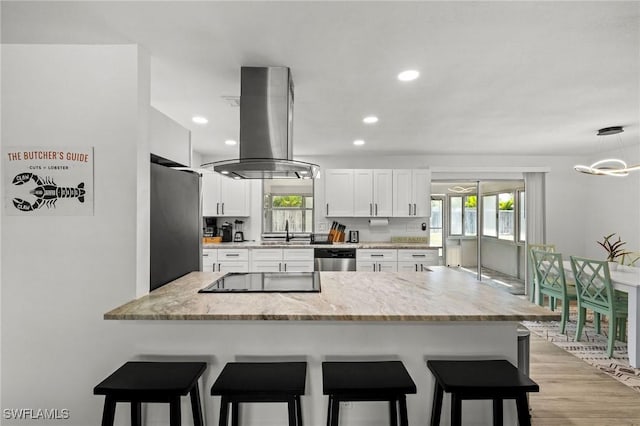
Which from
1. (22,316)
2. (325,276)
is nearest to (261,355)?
(325,276)

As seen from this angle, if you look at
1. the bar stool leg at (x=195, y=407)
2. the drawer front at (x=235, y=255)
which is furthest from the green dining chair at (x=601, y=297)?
the drawer front at (x=235, y=255)

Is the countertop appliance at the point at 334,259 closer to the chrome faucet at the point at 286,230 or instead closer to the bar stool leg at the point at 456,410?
the chrome faucet at the point at 286,230

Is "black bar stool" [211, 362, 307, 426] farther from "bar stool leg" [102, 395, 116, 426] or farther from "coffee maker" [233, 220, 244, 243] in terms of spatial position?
"coffee maker" [233, 220, 244, 243]

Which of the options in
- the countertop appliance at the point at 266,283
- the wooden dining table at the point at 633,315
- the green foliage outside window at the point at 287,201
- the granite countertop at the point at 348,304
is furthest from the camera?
the green foliage outside window at the point at 287,201

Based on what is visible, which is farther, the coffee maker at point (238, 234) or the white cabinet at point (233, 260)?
the coffee maker at point (238, 234)

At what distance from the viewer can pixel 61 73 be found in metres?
2.01

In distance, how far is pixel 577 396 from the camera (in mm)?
2727

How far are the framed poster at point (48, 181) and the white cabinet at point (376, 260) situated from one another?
12.6 ft

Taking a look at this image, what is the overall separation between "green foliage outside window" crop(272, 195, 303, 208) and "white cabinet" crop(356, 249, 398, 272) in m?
1.32

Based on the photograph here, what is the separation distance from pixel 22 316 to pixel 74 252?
1.52 feet

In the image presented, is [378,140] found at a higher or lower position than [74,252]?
higher

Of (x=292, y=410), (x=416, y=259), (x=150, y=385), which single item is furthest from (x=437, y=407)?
(x=416, y=259)

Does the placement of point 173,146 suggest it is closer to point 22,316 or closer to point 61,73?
point 61,73

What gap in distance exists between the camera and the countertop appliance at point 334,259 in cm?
526
